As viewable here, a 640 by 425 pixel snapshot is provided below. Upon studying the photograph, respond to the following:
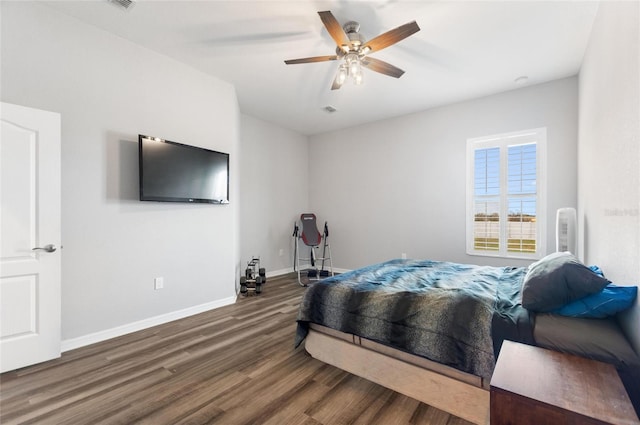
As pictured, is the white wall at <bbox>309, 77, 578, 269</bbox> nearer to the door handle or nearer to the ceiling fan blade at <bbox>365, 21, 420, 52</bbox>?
the ceiling fan blade at <bbox>365, 21, 420, 52</bbox>

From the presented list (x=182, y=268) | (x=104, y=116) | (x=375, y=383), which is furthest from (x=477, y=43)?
(x=182, y=268)

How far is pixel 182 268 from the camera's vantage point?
11.1ft

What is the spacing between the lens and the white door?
220cm

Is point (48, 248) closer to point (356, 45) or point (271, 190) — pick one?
point (356, 45)

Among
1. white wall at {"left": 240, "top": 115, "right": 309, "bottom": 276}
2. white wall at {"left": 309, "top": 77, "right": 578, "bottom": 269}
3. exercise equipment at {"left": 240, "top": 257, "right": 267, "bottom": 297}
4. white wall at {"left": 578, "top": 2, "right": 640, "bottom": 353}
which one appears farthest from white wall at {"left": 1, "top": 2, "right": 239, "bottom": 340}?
white wall at {"left": 578, "top": 2, "right": 640, "bottom": 353}

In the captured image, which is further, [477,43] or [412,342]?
[477,43]

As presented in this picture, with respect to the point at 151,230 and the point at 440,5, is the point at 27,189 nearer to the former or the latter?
the point at 151,230

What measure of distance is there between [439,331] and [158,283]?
2.89m

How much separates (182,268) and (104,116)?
5.84 ft

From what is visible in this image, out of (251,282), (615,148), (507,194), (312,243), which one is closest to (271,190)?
(312,243)

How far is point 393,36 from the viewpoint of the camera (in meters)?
2.30

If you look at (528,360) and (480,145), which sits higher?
(480,145)

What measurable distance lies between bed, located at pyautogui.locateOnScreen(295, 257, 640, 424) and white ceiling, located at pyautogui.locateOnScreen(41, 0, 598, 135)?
224cm

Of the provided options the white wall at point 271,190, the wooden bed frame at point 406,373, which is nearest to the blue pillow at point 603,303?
the wooden bed frame at point 406,373
